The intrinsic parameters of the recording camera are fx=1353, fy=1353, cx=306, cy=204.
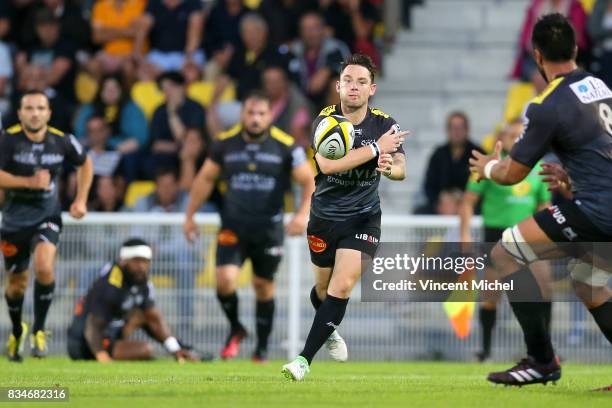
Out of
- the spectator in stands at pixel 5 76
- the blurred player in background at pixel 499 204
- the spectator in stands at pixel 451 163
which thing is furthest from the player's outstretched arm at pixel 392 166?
the spectator in stands at pixel 5 76

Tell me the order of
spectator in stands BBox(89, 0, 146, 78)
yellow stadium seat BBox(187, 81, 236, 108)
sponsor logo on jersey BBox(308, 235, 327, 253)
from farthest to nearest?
spectator in stands BBox(89, 0, 146, 78)
yellow stadium seat BBox(187, 81, 236, 108)
sponsor logo on jersey BBox(308, 235, 327, 253)

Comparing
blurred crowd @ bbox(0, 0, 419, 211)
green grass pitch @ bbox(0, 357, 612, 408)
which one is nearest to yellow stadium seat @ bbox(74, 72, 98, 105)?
blurred crowd @ bbox(0, 0, 419, 211)

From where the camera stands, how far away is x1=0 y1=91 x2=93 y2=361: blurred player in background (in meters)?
13.8

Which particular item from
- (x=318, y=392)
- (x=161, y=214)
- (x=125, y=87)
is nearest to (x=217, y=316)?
(x=161, y=214)

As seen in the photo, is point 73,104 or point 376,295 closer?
point 376,295

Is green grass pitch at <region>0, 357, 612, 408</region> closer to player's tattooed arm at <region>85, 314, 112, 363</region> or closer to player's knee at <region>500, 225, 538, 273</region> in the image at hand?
player's knee at <region>500, 225, 538, 273</region>

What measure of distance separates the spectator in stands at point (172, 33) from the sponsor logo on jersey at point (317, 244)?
9.32 metres

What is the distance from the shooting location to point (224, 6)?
19.8 meters

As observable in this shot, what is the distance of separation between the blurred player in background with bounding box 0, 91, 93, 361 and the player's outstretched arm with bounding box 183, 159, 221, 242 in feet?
4.47

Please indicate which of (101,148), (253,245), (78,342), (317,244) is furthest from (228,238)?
(101,148)

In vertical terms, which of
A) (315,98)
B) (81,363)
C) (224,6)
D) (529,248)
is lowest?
(81,363)

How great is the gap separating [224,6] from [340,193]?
9716 mm

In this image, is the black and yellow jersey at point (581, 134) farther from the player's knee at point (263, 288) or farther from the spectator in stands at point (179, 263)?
the spectator in stands at point (179, 263)

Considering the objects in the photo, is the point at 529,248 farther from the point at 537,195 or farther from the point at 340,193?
the point at 537,195
